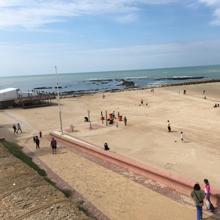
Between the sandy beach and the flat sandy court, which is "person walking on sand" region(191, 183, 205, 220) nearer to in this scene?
the sandy beach

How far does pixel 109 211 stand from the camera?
12.5 metres

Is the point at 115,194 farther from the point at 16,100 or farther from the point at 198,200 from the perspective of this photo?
the point at 16,100

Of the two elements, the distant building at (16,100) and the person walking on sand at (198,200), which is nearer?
the person walking on sand at (198,200)

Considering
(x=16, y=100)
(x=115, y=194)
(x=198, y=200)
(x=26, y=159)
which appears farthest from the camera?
(x=16, y=100)

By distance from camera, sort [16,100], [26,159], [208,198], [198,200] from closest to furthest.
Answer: [198,200], [208,198], [26,159], [16,100]

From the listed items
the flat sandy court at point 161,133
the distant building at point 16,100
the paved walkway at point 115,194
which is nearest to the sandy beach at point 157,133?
the flat sandy court at point 161,133

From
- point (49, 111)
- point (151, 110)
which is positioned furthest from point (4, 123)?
point (151, 110)

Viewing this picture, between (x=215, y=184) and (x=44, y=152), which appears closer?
(x=215, y=184)

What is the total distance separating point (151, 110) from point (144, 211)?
29765 millimetres

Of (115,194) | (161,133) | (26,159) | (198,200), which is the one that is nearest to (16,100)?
(161,133)

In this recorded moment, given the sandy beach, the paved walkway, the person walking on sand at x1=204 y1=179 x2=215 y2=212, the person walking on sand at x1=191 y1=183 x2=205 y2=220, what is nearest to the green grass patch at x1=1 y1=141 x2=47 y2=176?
the paved walkway

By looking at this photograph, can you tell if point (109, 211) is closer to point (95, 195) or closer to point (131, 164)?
point (95, 195)

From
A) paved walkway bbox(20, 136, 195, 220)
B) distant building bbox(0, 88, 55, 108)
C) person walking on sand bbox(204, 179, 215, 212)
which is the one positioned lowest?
distant building bbox(0, 88, 55, 108)

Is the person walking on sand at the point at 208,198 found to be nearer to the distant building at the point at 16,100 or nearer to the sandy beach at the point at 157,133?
the sandy beach at the point at 157,133
